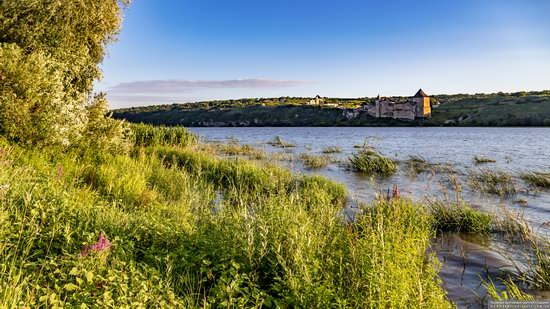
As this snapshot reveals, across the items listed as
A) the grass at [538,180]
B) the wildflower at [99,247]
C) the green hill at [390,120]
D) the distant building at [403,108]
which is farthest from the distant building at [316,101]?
the wildflower at [99,247]

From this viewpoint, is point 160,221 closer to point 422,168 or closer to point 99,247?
point 99,247

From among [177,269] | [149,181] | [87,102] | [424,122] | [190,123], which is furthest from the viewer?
[190,123]

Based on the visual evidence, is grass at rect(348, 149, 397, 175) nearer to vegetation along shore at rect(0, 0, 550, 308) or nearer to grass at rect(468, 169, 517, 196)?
vegetation along shore at rect(0, 0, 550, 308)

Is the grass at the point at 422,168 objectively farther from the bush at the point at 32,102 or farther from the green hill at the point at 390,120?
the green hill at the point at 390,120

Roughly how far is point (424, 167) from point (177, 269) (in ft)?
65.6

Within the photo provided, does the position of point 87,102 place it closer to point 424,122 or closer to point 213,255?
point 213,255

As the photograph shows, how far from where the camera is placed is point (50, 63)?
35.7ft

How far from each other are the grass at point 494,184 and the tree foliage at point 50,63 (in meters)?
14.9

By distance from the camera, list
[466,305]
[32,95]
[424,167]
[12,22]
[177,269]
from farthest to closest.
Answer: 1. [424,167]
2. [12,22]
3. [32,95]
4. [466,305]
5. [177,269]

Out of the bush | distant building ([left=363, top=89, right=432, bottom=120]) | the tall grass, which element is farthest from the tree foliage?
distant building ([left=363, top=89, right=432, bottom=120])

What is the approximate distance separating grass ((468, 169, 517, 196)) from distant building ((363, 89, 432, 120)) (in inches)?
3585

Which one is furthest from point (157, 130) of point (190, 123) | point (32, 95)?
point (190, 123)

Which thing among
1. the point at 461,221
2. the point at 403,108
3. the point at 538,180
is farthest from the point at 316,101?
the point at 461,221

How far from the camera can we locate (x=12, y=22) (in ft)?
35.8
